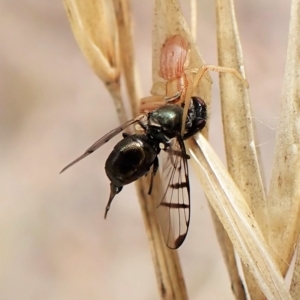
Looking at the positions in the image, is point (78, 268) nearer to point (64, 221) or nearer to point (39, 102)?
point (64, 221)

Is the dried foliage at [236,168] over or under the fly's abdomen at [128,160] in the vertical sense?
over

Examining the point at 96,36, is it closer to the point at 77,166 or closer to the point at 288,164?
the point at 288,164

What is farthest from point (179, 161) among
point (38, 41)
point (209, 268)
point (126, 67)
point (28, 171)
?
point (38, 41)

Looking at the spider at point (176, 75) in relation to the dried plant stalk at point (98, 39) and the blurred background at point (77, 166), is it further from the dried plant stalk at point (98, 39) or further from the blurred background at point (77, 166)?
the blurred background at point (77, 166)

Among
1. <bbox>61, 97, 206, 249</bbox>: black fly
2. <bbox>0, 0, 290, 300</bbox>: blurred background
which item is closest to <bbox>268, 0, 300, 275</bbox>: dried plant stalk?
<bbox>61, 97, 206, 249</bbox>: black fly

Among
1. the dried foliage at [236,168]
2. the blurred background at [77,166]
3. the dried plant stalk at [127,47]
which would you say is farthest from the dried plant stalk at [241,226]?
the blurred background at [77,166]

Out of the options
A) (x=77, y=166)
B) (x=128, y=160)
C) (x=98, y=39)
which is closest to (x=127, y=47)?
(x=98, y=39)
